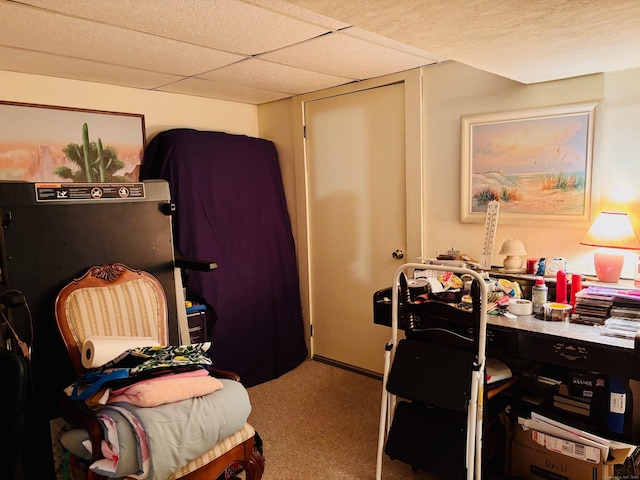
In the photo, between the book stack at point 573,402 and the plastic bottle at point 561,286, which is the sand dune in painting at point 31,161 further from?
the book stack at point 573,402

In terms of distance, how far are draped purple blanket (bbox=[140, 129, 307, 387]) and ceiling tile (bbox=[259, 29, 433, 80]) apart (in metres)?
0.96

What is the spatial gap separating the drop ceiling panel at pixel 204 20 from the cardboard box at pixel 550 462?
2.07 m

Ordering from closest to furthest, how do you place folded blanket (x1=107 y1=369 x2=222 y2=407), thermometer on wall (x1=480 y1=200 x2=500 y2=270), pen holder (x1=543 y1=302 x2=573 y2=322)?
folded blanket (x1=107 y1=369 x2=222 y2=407) < pen holder (x1=543 y1=302 x2=573 y2=322) < thermometer on wall (x1=480 y1=200 x2=500 y2=270)

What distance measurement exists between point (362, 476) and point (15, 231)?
2033 mm

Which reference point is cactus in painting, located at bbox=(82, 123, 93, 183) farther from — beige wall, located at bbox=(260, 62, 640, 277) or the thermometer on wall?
the thermometer on wall

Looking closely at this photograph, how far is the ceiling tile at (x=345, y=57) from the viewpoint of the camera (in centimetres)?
235

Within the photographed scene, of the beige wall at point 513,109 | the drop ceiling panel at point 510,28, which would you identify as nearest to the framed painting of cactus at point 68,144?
the beige wall at point 513,109

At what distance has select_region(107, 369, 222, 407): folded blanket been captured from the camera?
1745 mm

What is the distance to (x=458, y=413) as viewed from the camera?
6.98 ft

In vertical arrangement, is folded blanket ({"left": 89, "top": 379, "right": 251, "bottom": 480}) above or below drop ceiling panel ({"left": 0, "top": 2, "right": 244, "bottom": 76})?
below

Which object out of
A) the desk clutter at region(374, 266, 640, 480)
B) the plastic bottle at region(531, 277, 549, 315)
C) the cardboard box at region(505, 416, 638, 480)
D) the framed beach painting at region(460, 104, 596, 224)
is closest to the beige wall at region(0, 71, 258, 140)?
the framed beach painting at region(460, 104, 596, 224)

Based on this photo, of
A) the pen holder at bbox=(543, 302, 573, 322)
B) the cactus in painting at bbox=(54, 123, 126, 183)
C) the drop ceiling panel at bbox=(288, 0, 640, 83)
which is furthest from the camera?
the cactus in painting at bbox=(54, 123, 126, 183)

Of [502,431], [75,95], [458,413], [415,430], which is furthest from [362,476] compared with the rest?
[75,95]

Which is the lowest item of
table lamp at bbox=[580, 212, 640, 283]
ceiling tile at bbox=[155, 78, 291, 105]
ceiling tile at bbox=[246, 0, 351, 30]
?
table lamp at bbox=[580, 212, 640, 283]
